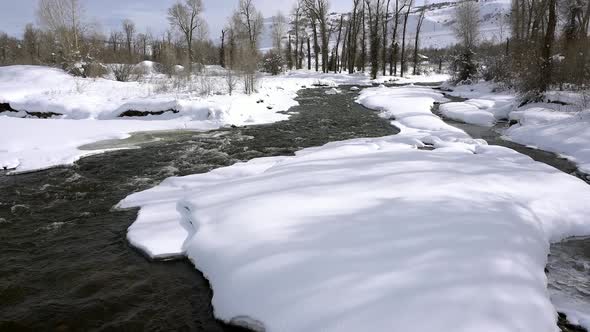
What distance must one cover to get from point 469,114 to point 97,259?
13680 millimetres

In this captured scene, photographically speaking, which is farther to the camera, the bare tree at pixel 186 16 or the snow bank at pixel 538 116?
the bare tree at pixel 186 16

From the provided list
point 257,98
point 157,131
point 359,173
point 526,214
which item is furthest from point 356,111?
point 526,214

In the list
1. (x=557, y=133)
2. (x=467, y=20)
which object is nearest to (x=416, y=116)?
(x=557, y=133)

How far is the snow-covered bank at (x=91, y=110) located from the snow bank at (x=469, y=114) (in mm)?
7030

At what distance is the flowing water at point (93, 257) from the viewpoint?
342 cm

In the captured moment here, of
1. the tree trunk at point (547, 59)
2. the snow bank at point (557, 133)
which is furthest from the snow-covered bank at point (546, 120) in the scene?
the tree trunk at point (547, 59)

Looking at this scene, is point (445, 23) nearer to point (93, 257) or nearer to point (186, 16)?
point (186, 16)

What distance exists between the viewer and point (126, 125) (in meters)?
12.4

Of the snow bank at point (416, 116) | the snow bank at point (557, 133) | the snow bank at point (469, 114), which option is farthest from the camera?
the snow bank at point (469, 114)

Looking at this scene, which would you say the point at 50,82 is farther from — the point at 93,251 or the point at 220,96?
the point at 93,251

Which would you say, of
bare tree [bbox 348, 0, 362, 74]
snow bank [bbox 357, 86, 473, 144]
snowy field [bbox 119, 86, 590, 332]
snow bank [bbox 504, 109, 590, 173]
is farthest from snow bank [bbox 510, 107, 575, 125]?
bare tree [bbox 348, 0, 362, 74]

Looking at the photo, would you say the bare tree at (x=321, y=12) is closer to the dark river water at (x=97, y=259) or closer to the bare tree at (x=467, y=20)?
the bare tree at (x=467, y=20)

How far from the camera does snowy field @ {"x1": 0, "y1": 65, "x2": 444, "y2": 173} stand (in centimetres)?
948

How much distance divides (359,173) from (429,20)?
14373 centimetres
